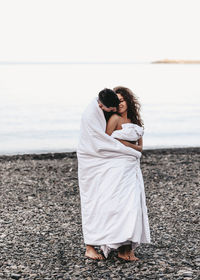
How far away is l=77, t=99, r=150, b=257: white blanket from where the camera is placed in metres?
5.28

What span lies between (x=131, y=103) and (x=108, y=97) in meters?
0.35

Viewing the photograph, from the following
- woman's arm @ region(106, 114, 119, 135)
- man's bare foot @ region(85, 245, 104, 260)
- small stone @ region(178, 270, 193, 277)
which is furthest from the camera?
man's bare foot @ region(85, 245, 104, 260)

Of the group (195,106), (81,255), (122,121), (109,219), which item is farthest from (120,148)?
(195,106)

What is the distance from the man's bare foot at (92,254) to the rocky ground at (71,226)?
70mm

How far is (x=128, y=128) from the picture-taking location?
17.9 feet

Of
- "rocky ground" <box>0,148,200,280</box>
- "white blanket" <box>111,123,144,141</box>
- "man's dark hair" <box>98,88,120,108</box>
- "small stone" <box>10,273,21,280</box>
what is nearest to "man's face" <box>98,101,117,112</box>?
"man's dark hair" <box>98,88,120,108</box>

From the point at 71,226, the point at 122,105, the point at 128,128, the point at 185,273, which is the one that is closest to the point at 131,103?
the point at 122,105

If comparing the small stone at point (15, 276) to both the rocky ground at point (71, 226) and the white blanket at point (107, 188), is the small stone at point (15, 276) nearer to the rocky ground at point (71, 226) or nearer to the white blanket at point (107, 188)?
the rocky ground at point (71, 226)

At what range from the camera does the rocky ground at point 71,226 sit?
543cm

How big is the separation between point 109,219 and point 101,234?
19cm

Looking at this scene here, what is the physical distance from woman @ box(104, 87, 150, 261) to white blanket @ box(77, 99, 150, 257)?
0.11ft

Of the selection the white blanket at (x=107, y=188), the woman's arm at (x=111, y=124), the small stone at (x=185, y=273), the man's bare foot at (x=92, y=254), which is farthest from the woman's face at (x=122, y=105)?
the small stone at (x=185, y=273)

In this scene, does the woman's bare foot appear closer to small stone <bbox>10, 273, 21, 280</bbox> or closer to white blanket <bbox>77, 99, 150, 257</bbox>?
white blanket <bbox>77, 99, 150, 257</bbox>

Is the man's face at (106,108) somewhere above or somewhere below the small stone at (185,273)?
above
